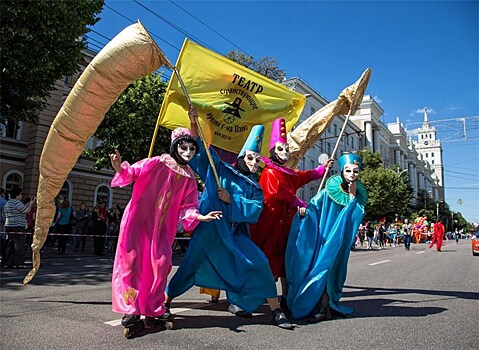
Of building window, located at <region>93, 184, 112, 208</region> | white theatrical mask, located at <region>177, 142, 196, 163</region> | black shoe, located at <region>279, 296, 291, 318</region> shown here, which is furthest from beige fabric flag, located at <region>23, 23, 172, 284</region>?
building window, located at <region>93, 184, 112, 208</region>

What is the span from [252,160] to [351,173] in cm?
117

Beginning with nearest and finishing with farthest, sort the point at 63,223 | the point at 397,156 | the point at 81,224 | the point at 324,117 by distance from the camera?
1. the point at 324,117
2. the point at 63,223
3. the point at 81,224
4. the point at 397,156

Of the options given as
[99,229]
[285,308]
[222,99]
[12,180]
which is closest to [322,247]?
[285,308]

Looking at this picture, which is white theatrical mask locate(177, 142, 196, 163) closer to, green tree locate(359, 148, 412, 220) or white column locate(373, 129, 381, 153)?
green tree locate(359, 148, 412, 220)

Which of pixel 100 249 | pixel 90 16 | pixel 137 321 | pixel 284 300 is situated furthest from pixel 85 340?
pixel 90 16

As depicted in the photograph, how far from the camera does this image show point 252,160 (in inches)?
179

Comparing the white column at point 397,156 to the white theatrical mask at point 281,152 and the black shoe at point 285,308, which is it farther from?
the black shoe at point 285,308

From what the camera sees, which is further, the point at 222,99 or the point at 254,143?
the point at 222,99

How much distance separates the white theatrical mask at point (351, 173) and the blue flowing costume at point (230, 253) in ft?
3.63

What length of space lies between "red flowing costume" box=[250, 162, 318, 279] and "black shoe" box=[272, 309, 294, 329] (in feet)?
2.31

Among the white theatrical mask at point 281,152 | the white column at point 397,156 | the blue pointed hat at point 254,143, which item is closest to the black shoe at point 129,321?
the blue pointed hat at point 254,143

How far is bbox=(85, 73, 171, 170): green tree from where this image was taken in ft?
53.0

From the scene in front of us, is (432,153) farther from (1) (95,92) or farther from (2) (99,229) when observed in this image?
(1) (95,92)

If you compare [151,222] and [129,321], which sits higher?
[151,222]
